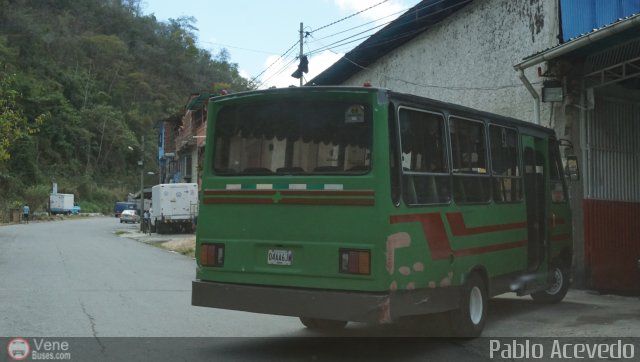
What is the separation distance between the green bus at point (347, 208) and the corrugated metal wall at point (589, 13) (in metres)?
6.19

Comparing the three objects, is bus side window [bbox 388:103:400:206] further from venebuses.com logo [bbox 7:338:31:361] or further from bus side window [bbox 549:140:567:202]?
bus side window [bbox 549:140:567:202]

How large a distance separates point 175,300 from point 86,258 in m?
9.86

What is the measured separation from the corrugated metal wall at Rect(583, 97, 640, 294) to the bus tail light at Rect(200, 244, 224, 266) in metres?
7.86

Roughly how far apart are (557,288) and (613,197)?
11.2 ft

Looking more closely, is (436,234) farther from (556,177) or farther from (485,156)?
(556,177)

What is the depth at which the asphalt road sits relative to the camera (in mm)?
7008

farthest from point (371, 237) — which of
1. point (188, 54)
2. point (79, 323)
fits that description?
point (188, 54)

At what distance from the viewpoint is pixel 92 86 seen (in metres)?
98.2

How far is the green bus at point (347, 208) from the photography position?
6.33 metres

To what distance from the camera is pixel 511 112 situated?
1416 cm

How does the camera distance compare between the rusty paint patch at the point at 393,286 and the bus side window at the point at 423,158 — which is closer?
the rusty paint patch at the point at 393,286

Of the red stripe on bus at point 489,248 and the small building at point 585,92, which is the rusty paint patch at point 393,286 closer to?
the red stripe on bus at point 489,248

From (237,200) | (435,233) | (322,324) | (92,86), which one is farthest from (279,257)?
(92,86)

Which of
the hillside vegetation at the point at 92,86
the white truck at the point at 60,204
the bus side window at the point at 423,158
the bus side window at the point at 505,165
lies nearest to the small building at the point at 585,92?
the bus side window at the point at 505,165
